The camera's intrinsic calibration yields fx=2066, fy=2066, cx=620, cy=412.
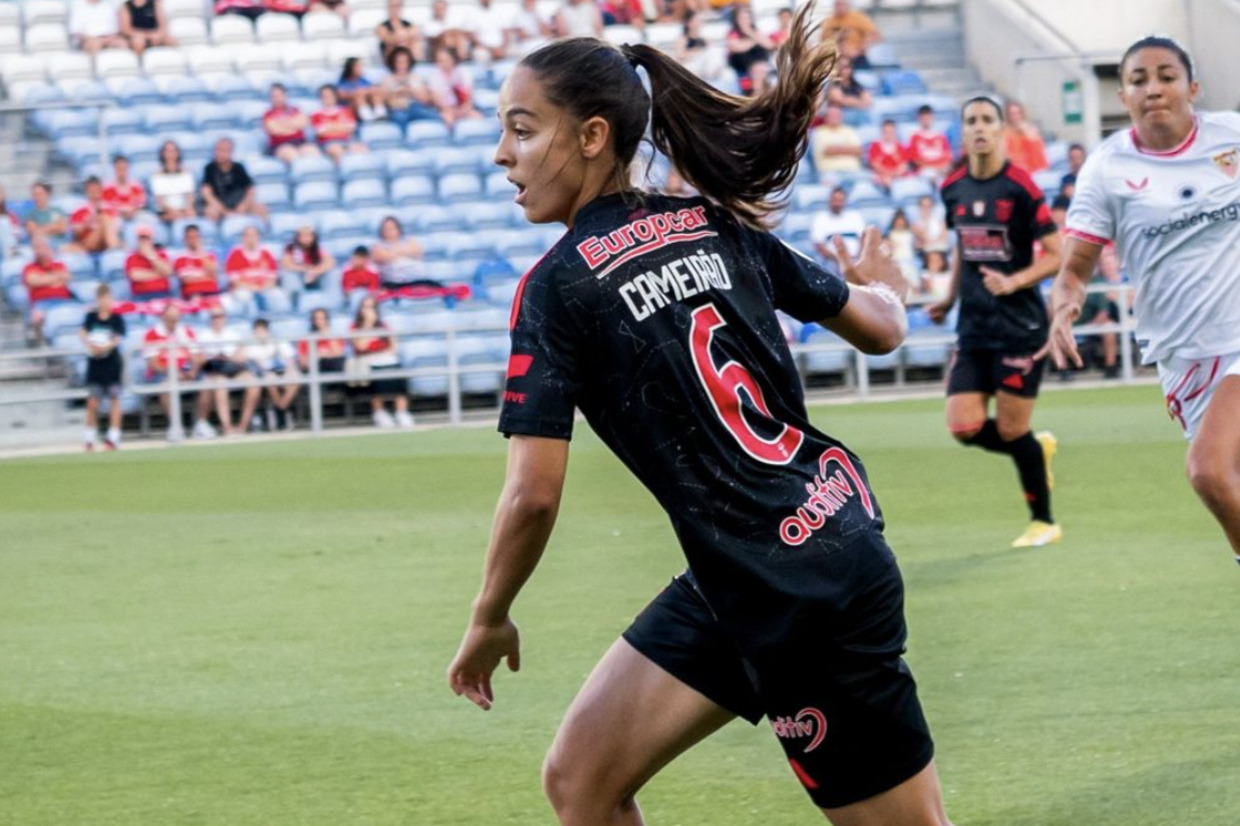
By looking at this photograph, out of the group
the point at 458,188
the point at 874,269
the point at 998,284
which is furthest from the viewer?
the point at 458,188

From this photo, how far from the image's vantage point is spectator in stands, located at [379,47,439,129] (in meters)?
24.6

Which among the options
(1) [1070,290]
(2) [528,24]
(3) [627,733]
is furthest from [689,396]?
(2) [528,24]

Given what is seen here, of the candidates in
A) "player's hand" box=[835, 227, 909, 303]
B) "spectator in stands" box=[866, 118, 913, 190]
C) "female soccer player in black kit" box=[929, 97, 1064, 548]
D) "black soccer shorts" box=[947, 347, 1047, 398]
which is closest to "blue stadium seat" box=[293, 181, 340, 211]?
"spectator in stands" box=[866, 118, 913, 190]

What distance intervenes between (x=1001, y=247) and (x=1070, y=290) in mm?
3911

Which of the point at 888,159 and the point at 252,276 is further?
the point at 888,159

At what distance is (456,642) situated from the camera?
28.2 ft

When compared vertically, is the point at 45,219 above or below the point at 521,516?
below

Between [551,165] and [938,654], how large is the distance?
14.6ft

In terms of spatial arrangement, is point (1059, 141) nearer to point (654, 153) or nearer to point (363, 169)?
point (363, 169)

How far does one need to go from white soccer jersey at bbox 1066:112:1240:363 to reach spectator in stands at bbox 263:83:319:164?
681 inches

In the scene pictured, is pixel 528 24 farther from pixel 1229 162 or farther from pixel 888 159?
pixel 1229 162

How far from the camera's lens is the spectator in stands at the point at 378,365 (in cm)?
2133

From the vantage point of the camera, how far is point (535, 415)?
3547 mm

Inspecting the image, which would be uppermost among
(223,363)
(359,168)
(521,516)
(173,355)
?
(521,516)
